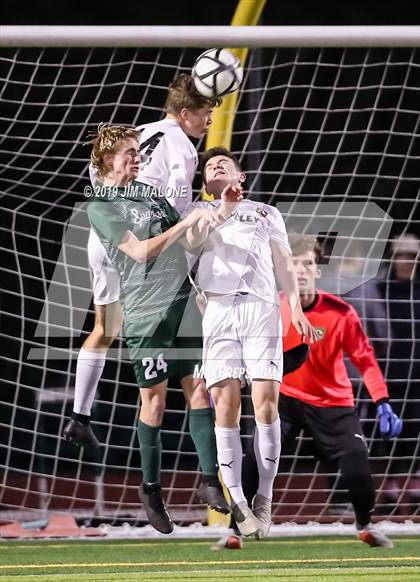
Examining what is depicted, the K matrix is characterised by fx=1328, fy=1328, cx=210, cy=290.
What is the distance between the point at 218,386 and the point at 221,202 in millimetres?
638

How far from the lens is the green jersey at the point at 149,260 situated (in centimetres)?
450

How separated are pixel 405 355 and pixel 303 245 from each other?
2.82 meters

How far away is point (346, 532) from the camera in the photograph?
7.50 meters

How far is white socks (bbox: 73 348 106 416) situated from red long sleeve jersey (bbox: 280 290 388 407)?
938mm

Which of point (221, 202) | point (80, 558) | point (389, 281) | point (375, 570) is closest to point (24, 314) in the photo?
point (80, 558)

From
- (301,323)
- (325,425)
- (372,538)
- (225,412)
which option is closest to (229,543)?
(372,538)

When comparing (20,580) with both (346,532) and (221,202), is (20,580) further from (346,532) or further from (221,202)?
(346,532)

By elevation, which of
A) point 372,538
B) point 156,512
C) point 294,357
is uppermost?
point 294,357

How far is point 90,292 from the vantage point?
19.0ft

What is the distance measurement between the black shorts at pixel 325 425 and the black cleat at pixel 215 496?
1696 millimetres

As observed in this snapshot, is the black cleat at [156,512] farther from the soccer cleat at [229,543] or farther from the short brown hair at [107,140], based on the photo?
the soccer cleat at [229,543]

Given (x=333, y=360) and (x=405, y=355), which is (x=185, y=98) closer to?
(x=333, y=360)

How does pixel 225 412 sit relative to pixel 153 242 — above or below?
below
